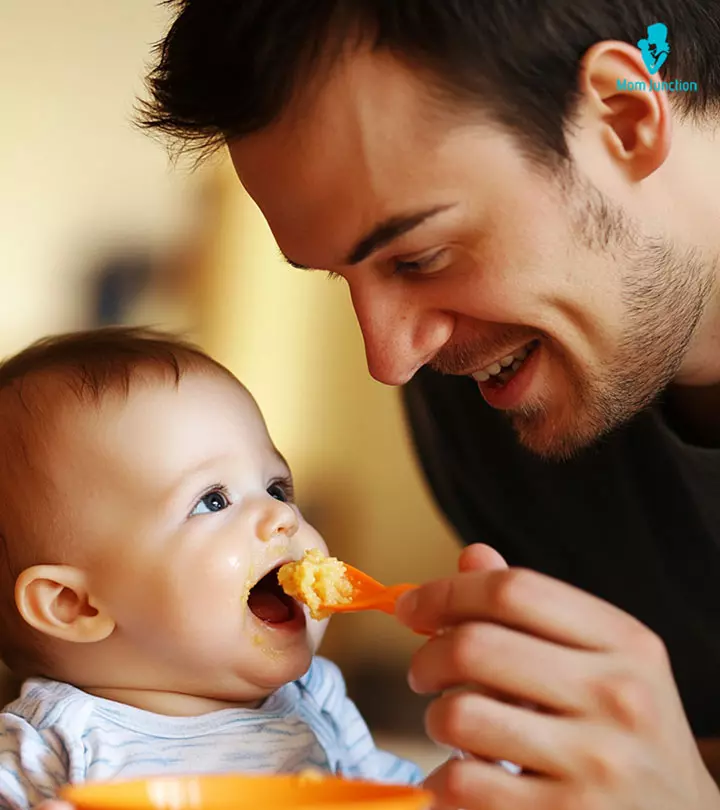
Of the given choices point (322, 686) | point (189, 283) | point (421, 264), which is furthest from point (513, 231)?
point (189, 283)

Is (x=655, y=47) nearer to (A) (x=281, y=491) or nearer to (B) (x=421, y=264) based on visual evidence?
Answer: (B) (x=421, y=264)

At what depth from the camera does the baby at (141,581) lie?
973 millimetres

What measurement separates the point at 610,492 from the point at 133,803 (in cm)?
96

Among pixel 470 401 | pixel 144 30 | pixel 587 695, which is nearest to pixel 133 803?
pixel 587 695

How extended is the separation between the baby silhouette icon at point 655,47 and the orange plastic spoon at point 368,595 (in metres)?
0.56

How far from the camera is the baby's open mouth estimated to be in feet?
3.45

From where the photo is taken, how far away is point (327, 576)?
973mm

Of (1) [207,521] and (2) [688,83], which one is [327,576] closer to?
(1) [207,521]

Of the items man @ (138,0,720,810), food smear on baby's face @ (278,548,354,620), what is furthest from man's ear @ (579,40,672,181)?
food smear on baby's face @ (278,548,354,620)

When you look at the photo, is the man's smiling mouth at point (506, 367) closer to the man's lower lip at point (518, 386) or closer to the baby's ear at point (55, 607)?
the man's lower lip at point (518, 386)

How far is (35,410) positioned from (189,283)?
1.28m

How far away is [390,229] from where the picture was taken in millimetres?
958

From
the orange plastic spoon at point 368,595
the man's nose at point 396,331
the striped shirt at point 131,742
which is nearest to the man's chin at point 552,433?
the man's nose at point 396,331

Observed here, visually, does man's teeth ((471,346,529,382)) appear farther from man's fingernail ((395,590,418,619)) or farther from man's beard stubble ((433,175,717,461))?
man's fingernail ((395,590,418,619))
